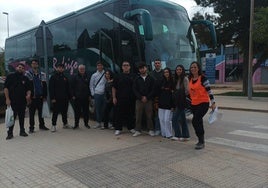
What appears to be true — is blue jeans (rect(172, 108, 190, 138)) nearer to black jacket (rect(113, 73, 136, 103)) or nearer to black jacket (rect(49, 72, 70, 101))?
black jacket (rect(113, 73, 136, 103))

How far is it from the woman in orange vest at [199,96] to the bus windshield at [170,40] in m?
2.10

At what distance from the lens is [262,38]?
1792cm

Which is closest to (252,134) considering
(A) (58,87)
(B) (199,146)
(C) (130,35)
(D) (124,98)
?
(B) (199,146)

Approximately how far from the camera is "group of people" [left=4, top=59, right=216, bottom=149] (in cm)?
677

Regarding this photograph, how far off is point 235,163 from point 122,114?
3.50 m

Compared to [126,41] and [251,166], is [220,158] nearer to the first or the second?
[251,166]

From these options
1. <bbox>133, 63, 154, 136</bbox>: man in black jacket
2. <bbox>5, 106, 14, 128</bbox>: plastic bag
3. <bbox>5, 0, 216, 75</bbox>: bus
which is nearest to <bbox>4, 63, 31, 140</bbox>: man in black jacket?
<bbox>5, 106, 14, 128</bbox>: plastic bag

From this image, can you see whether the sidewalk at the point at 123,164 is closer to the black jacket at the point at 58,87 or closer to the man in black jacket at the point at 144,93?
the man in black jacket at the point at 144,93

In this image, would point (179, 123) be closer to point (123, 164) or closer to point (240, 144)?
point (240, 144)

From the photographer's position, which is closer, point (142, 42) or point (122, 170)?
point (122, 170)

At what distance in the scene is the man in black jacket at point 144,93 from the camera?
7.74 meters

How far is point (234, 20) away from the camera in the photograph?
22.8 metres

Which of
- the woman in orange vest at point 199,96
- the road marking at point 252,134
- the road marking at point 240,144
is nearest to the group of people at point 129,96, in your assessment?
the woman in orange vest at point 199,96

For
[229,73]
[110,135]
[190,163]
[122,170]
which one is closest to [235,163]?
[190,163]
